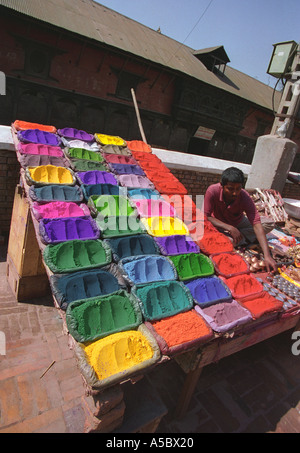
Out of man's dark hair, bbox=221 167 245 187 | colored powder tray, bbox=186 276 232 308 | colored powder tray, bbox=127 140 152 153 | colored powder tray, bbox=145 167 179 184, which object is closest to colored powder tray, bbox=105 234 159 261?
colored powder tray, bbox=186 276 232 308

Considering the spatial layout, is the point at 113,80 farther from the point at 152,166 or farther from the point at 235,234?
the point at 235,234

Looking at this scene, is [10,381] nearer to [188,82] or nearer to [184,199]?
[184,199]

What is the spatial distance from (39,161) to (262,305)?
2.95 m

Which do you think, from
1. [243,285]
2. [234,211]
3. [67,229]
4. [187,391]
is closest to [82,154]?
[67,229]

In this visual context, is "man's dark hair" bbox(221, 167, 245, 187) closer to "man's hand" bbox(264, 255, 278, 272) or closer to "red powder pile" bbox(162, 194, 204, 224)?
"red powder pile" bbox(162, 194, 204, 224)

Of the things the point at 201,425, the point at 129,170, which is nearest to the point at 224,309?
the point at 201,425

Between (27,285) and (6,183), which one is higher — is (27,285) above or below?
below

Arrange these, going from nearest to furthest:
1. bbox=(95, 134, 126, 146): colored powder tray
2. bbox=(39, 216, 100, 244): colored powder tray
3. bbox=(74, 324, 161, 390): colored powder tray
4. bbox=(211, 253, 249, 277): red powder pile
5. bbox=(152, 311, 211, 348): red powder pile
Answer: bbox=(74, 324, 161, 390): colored powder tray, bbox=(152, 311, 211, 348): red powder pile, bbox=(39, 216, 100, 244): colored powder tray, bbox=(211, 253, 249, 277): red powder pile, bbox=(95, 134, 126, 146): colored powder tray

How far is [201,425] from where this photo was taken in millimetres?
2566

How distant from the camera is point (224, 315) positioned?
2.36 m

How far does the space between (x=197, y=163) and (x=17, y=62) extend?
761 cm

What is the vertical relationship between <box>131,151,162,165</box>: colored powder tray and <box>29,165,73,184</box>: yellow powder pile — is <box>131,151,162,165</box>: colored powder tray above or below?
above

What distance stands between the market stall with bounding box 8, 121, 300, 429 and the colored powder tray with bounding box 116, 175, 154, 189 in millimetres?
21

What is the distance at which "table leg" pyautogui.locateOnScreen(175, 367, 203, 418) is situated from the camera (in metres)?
2.46
